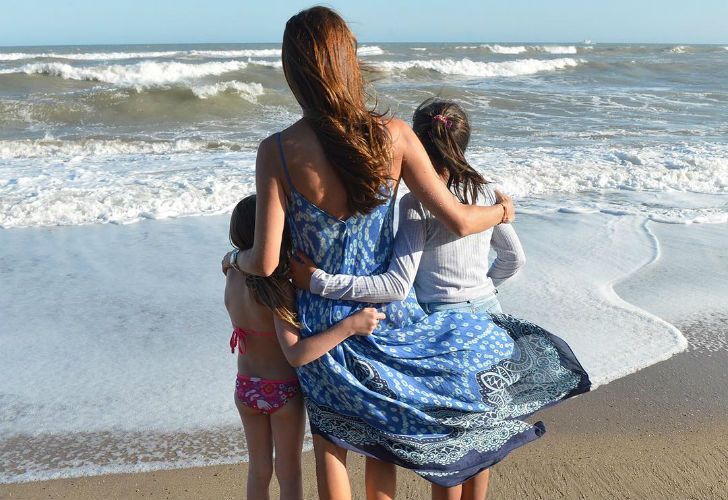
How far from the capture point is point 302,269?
188 centimetres

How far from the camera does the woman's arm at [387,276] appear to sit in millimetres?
1852

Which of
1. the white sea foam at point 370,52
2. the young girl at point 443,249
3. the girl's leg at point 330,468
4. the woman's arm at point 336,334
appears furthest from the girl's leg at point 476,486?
the white sea foam at point 370,52

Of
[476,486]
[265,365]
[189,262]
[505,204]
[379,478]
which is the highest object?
[505,204]

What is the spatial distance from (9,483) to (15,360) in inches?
43.0

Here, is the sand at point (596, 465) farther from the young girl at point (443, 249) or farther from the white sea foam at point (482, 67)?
the white sea foam at point (482, 67)

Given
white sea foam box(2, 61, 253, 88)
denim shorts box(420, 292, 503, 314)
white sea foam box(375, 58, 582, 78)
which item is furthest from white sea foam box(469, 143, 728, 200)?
white sea foam box(375, 58, 582, 78)

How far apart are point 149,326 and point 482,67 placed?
86.2 feet

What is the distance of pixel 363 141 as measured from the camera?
1.71 m

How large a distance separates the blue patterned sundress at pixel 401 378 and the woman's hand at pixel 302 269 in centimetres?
2

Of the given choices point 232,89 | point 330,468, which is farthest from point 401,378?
point 232,89

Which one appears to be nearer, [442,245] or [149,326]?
[442,245]

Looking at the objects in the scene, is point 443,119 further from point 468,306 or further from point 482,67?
point 482,67

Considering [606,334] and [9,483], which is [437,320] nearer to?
[9,483]

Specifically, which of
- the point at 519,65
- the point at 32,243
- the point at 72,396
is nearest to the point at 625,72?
the point at 519,65
